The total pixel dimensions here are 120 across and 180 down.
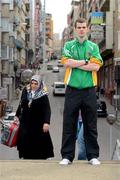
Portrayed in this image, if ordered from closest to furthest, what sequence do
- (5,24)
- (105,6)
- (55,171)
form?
(55,171)
(105,6)
(5,24)

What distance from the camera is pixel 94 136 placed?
342 inches

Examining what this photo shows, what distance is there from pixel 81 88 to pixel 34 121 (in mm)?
1114

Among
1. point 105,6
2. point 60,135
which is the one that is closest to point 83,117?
point 60,135

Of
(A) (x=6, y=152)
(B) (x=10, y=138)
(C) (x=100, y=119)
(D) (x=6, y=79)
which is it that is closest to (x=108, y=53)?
(D) (x=6, y=79)

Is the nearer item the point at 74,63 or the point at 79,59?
the point at 74,63

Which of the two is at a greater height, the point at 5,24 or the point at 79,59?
the point at 5,24

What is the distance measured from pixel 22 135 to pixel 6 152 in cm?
2032

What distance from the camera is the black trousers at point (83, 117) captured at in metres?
8.60

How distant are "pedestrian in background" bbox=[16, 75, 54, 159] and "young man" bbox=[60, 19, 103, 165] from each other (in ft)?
1.93

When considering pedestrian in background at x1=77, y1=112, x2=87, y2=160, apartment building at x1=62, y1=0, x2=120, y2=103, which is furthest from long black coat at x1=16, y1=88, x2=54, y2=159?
apartment building at x1=62, y1=0, x2=120, y2=103

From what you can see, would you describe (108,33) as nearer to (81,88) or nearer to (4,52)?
(4,52)

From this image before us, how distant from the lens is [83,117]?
28.7 feet

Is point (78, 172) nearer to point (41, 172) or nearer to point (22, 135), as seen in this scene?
point (41, 172)

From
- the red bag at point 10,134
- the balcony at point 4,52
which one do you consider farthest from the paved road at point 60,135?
the balcony at point 4,52
